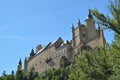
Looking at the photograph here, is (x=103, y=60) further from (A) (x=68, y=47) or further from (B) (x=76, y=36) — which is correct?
(A) (x=68, y=47)

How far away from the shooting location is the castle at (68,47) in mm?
102062

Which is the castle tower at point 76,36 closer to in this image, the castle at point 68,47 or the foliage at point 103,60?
the castle at point 68,47

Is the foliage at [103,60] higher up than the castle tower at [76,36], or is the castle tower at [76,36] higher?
the castle tower at [76,36]

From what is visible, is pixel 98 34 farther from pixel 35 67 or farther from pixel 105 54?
pixel 105 54

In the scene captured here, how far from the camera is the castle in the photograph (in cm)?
10206

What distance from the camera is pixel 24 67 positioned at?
138750mm

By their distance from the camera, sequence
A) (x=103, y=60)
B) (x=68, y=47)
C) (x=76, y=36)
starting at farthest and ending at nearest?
1. (x=68, y=47)
2. (x=76, y=36)
3. (x=103, y=60)

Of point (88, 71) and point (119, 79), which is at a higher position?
point (88, 71)

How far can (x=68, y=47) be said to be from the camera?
109m

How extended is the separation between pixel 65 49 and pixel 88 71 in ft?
283

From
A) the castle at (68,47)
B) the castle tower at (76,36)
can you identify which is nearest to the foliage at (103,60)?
the castle at (68,47)

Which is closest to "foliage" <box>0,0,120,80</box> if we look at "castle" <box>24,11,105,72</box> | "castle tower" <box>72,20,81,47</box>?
"castle" <box>24,11,105,72</box>

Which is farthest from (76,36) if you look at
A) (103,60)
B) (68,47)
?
(103,60)

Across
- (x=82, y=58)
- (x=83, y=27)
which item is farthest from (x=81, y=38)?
(x=82, y=58)
